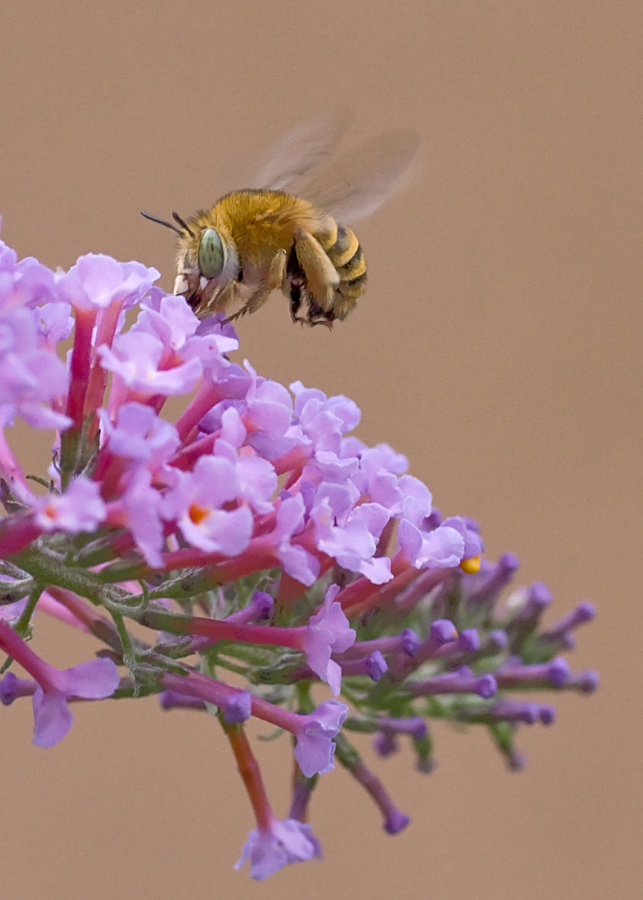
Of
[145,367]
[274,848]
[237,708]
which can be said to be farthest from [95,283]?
[274,848]

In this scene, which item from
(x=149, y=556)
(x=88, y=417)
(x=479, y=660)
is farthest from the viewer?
(x=479, y=660)

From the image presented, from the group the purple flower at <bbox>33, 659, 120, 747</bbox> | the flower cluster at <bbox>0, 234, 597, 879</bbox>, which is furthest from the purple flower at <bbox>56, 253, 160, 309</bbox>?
the purple flower at <bbox>33, 659, 120, 747</bbox>

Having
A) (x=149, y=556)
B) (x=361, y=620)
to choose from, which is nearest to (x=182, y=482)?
(x=149, y=556)

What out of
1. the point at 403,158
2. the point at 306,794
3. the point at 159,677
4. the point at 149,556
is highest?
the point at 403,158

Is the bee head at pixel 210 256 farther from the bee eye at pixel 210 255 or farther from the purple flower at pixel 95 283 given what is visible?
the purple flower at pixel 95 283

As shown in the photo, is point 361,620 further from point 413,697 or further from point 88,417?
point 88,417

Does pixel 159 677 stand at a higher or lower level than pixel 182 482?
lower

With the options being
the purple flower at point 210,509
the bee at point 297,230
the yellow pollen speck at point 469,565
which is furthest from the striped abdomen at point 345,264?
the purple flower at point 210,509

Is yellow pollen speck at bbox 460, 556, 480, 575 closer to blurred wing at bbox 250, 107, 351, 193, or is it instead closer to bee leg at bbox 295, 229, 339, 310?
bee leg at bbox 295, 229, 339, 310
